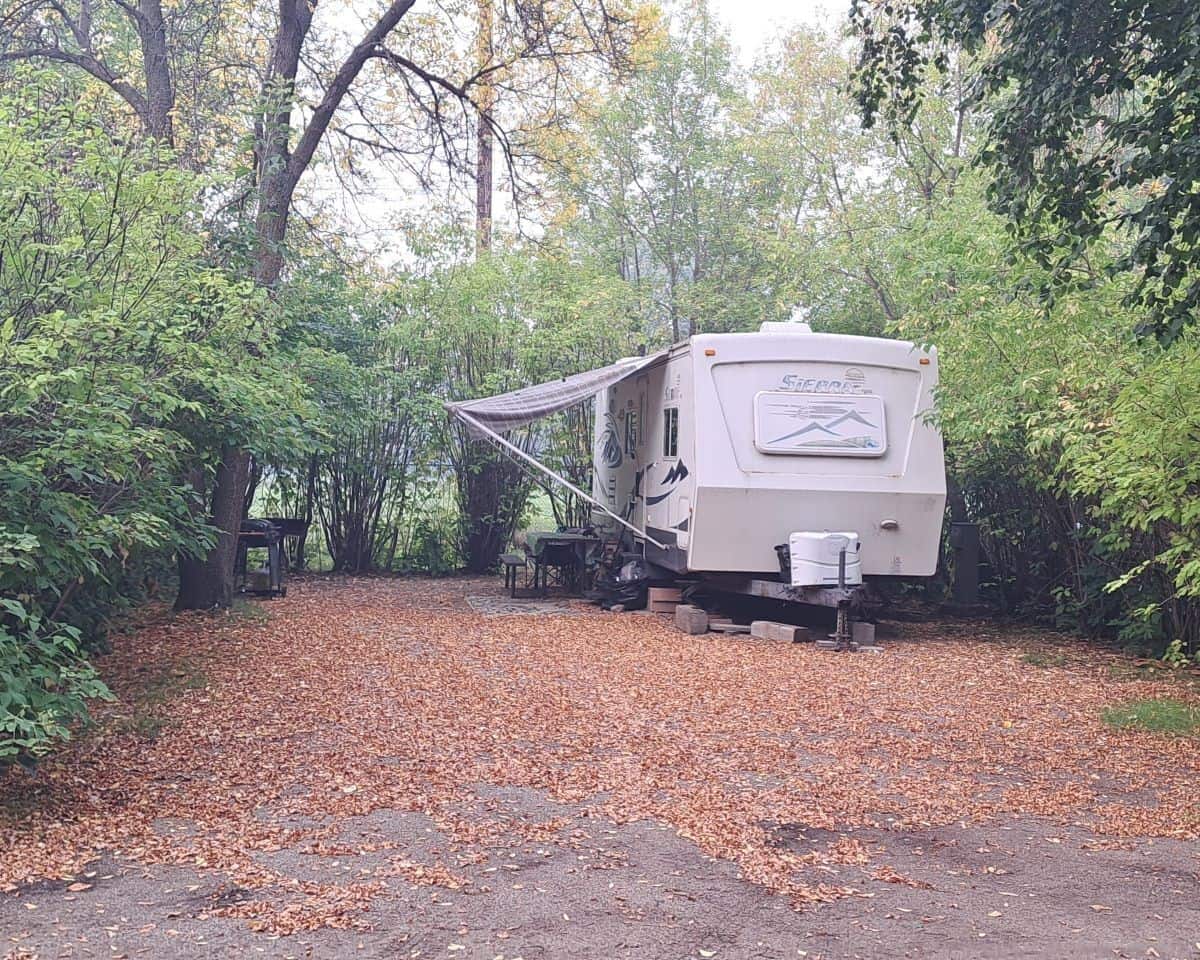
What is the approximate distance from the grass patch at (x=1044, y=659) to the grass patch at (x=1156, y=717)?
5.26ft

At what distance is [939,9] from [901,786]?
4.40 m

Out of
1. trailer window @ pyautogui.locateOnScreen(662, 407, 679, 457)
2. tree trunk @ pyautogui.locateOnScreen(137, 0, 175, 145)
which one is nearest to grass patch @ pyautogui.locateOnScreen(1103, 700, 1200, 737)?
trailer window @ pyautogui.locateOnScreen(662, 407, 679, 457)

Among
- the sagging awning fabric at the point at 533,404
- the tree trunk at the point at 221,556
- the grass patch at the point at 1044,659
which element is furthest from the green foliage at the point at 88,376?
the grass patch at the point at 1044,659

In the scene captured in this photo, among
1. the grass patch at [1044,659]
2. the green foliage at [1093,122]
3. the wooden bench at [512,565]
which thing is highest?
the green foliage at [1093,122]

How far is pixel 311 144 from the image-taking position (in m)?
11.6

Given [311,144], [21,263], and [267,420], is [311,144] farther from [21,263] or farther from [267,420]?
[21,263]

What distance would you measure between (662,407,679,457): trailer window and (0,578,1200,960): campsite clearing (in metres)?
2.85

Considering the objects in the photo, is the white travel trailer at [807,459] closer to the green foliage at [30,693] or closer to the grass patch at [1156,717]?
the grass patch at [1156,717]

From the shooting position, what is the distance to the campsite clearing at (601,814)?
3832 millimetres

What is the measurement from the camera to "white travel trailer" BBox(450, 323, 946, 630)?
399 inches

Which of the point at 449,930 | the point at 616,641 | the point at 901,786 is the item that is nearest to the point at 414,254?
the point at 616,641

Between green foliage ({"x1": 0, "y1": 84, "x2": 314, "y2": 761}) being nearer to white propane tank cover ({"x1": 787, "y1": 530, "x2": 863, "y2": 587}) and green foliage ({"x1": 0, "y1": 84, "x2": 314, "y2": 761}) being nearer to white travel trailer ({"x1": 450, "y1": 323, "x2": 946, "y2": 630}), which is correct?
white travel trailer ({"x1": 450, "y1": 323, "x2": 946, "y2": 630})

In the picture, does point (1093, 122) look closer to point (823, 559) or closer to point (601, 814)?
point (823, 559)

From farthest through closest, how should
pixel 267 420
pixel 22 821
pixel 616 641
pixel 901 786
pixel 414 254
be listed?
pixel 414 254, pixel 616 641, pixel 267 420, pixel 901 786, pixel 22 821
